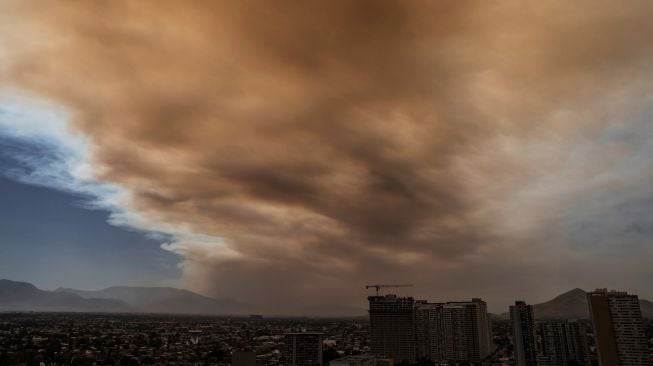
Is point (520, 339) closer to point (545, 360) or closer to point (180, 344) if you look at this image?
point (545, 360)

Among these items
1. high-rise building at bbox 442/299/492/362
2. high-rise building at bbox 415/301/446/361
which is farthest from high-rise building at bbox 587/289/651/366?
high-rise building at bbox 415/301/446/361

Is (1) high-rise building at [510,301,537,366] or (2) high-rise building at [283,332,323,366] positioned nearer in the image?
(1) high-rise building at [510,301,537,366]

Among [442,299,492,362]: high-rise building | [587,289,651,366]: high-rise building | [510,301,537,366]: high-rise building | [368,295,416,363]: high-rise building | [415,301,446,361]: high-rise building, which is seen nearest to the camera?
[587,289,651,366]: high-rise building

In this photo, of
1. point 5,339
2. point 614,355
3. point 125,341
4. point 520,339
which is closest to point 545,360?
point 520,339

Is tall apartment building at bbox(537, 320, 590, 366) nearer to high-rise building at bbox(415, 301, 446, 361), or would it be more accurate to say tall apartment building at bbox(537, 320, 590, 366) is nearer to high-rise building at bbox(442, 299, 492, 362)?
high-rise building at bbox(442, 299, 492, 362)

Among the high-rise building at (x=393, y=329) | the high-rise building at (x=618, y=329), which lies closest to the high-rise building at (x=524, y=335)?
the high-rise building at (x=618, y=329)

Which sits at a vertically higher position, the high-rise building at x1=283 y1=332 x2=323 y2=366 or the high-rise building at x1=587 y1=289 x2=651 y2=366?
the high-rise building at x1=587 y1=289 x2=651 y2=366

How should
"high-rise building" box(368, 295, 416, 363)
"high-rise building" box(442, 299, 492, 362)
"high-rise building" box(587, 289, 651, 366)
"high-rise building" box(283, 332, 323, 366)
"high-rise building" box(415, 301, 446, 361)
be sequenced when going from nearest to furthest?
"high-rise building" box(587, 289, 651, 366), "high-rise building" box(283, 332, 323, 366), "high-rise building" box(368, 295, 416, 363), "high-rise building" box(442, 299, 492, 362), "high-rise building" box(415, 301, 446, 361)
